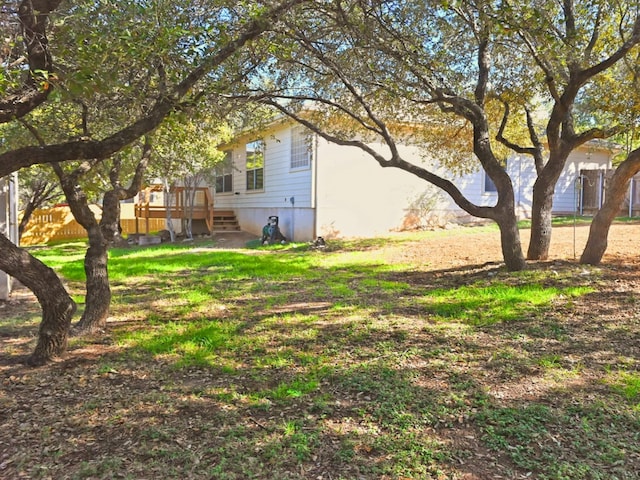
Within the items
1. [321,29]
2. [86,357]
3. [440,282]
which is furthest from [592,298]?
[86,357]

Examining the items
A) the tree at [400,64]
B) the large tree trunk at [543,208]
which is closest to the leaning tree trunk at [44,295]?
the tree at [400,64]

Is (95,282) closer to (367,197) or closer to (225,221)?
(367,197)

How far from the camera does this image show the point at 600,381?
384 cm

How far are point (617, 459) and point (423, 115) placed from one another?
27.2 ft

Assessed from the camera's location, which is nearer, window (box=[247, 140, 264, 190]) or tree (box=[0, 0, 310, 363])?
tree (box=[0, 0, 310, 363])

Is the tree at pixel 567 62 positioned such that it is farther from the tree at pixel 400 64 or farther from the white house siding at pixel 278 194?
the white house siding at pixel 278 194

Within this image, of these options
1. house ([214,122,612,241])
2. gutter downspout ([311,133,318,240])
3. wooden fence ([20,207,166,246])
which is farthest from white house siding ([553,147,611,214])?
wooden fence ([20,207,166,246])

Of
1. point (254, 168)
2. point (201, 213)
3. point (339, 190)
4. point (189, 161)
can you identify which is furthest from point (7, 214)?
point (254, 168)

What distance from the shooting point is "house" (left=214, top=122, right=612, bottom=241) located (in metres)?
14.1

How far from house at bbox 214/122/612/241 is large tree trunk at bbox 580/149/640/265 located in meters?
6.42

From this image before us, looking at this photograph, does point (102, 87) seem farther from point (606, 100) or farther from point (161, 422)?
point (606, 100)

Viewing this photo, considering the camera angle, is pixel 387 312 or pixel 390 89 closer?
pixel 387 312

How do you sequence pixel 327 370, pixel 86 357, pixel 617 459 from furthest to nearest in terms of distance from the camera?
pixel 86 357 < pixel 327 370 < pixel 617 459

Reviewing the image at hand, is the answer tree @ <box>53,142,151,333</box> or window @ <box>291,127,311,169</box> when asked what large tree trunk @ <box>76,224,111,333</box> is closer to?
tree @ <box>53,142,151,333</box>
